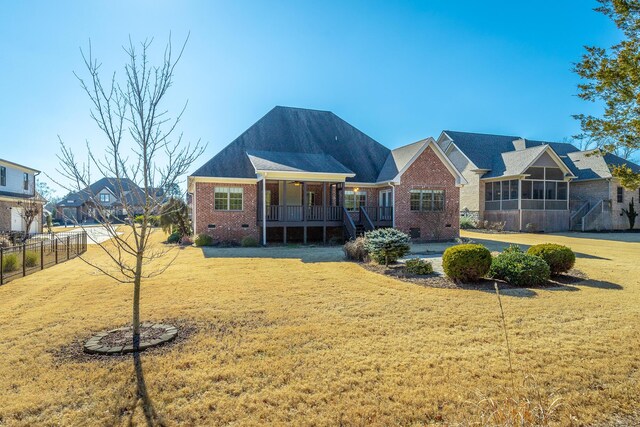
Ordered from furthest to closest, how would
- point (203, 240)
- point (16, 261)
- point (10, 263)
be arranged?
point (203, 240)
point (16, 261)
point (10, 263)

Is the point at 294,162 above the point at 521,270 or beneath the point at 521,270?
above

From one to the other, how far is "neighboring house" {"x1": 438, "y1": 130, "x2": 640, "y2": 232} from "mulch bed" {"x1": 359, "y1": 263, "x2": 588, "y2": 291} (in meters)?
20.5

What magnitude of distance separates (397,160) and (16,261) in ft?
64.2

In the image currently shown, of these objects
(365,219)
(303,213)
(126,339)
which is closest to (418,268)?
(126,339)

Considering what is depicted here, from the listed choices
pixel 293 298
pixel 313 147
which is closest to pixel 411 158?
pixel 313 147

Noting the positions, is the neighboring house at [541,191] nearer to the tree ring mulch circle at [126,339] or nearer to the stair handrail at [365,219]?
the stair handrail at [365,219]

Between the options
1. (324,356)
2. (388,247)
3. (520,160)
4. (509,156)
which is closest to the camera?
(324,356)

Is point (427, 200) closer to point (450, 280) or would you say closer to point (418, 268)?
point (418, 268)

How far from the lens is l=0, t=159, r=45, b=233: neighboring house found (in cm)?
2719

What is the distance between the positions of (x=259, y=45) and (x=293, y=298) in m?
9.00

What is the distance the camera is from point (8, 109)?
31.6 feet

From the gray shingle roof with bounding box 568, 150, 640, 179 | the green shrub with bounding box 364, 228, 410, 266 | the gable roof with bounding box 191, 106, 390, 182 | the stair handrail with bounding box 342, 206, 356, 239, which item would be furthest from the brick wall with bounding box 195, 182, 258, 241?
the gray shingle roof with bounding box 568, 150, 640, 179

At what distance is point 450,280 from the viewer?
9984mm

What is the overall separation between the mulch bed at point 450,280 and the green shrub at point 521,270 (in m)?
0.20
